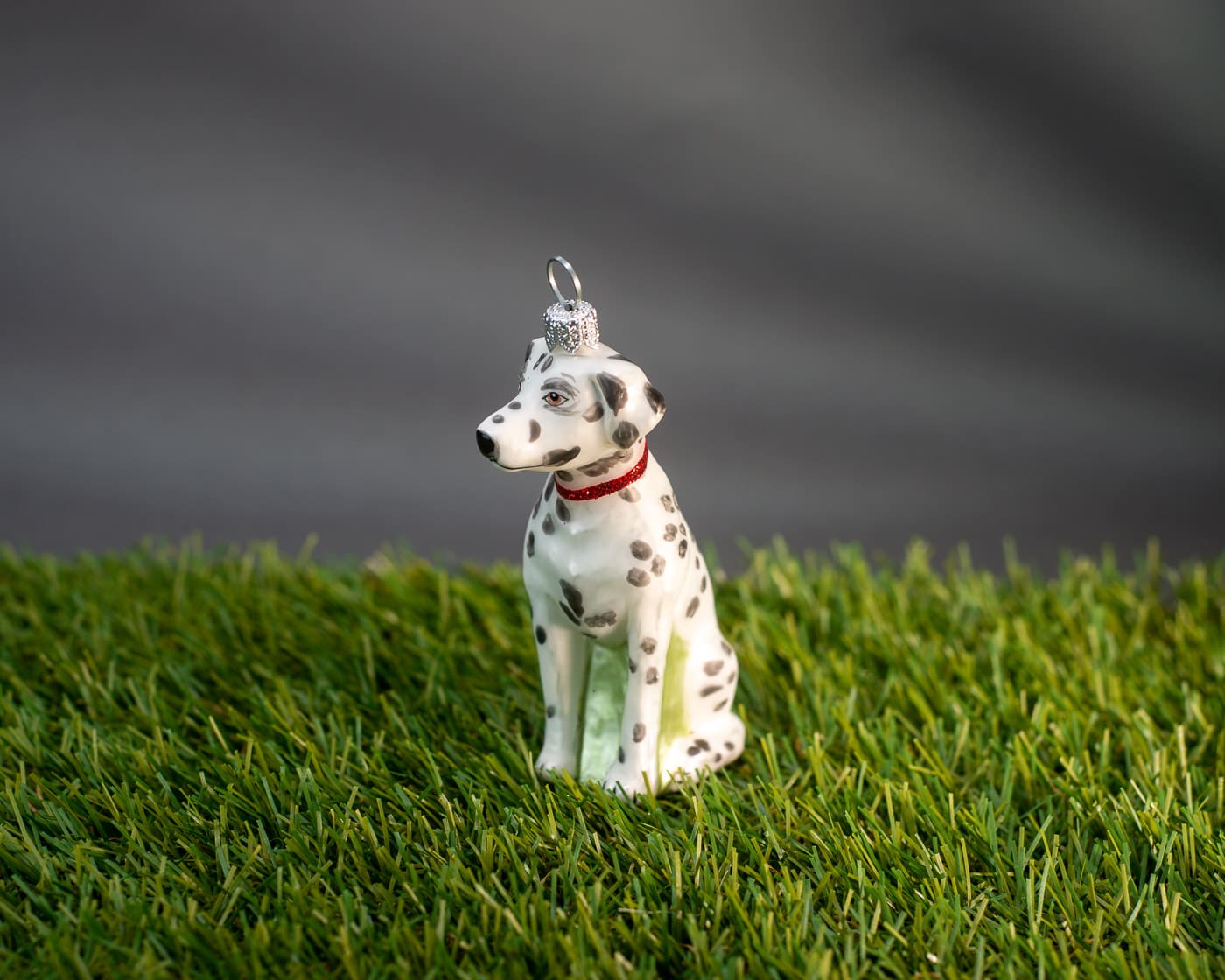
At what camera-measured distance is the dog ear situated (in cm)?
151

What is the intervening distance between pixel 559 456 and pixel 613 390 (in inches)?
4.0

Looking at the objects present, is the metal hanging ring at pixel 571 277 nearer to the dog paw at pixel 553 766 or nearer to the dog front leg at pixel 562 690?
the dog front leg at pixel 562 690

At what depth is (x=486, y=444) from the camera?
1.48m

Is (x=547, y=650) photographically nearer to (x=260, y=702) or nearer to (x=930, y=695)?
(x=260, y=702)

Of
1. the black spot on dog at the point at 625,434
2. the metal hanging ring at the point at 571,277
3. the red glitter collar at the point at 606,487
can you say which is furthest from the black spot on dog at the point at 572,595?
the metal hanging ring at the point at 571,277

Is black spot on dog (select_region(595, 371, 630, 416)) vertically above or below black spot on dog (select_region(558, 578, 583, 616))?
above

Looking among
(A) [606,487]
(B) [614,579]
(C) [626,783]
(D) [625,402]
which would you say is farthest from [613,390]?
(C) [626,783]

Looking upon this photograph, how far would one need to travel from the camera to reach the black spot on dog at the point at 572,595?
5.37ft

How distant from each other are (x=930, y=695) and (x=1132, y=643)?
0.51 m

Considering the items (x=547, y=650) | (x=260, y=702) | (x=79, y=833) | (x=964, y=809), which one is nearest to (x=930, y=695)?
(x=964, y=809)

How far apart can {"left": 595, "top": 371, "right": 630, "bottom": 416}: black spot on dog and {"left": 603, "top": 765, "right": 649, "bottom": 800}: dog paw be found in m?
0.51

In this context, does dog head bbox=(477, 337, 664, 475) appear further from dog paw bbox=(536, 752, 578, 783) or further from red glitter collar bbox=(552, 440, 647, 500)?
dog paw bbox=(536, 752, 578, 783)

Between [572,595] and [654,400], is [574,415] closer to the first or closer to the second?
[654,400]

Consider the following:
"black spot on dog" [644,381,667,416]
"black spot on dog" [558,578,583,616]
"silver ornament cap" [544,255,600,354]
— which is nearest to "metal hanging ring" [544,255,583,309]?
"silver ornament cap" [544,255,600,354]
